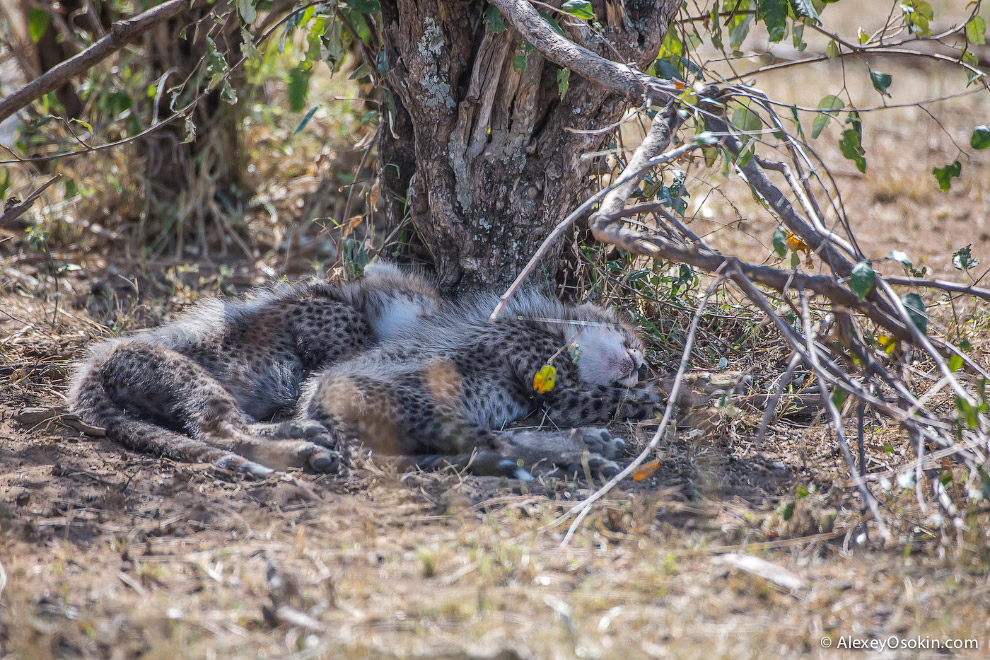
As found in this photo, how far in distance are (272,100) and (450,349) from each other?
154 inches

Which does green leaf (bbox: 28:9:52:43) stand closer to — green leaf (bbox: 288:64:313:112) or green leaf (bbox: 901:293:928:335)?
green leaf (bbox: 288:64:313:112)

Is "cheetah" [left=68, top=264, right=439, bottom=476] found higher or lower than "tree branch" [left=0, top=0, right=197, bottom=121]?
lower

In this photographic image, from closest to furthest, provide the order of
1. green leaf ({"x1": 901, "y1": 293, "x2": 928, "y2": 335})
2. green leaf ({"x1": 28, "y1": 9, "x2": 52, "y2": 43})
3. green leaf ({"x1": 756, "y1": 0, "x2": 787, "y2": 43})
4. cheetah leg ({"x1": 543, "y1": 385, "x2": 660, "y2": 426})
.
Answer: green leaf ({"x1": 901, "y1": 293, "x2": 928, "y2": 335})
green leaf ({"x1": 756, "y1": 0, "x2": 787, "y2": 43})
cheetah leg ({"x1": 543, "y1": 385, "x2": 660, "y2": 426})
green leaf ({"x1": 28, "y1": 9, "x2": 52, "y2": 43})

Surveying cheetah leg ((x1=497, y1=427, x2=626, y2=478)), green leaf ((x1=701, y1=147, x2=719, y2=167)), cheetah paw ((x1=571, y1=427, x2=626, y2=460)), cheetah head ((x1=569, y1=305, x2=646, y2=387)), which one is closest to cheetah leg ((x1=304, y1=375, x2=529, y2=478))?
cheetah leg ((x1=497, y1=427, x2=626, y2=478))

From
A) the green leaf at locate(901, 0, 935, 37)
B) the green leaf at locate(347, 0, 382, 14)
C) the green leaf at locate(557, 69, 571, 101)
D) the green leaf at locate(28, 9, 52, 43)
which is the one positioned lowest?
the green leaf at locate(557, 69, 571, 101)

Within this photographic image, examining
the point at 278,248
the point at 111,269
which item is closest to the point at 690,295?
the point at 278,248

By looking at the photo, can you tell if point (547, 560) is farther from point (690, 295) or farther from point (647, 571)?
point (690, 295)

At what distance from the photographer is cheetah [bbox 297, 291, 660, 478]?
144 inches

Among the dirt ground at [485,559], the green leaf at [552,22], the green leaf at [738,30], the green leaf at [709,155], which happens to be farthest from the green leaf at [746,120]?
the dirt ground at [485,559]

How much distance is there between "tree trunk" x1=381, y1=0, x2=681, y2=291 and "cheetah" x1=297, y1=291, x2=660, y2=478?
32cm

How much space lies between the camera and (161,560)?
8.71ft

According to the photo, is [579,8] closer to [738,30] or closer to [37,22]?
[738,30]

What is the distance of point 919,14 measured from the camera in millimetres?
3809

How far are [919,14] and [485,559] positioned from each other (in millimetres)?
3078
